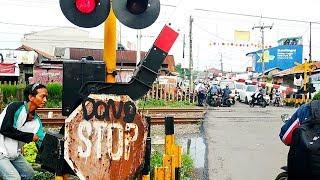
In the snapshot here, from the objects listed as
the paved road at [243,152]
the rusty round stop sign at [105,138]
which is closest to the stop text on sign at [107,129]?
the rusty round stop sign at [105,138]

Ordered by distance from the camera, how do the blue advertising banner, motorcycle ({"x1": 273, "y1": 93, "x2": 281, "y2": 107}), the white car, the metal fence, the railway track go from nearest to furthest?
1. the railway track
2. the metal fence
3. motorcycle ({"x1": 273, "y1": 93, "x2": 281, "y2": 107})
4. the white car
5. the blue advertising banner

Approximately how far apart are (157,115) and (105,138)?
14750 mm

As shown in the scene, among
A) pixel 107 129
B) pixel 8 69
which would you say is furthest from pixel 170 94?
pixel 107 129

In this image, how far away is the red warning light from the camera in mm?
Result: 3945

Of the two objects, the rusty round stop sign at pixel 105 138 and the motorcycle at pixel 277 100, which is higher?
the rusty round stop sign at pixel 105 138

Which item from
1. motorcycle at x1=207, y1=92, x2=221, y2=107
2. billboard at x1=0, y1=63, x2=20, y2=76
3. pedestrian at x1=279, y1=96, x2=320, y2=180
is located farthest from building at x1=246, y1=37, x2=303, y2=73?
pedestrian at x1=279, y1=96, x2=320, y2=180

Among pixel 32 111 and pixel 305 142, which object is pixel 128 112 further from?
pixel 305 142

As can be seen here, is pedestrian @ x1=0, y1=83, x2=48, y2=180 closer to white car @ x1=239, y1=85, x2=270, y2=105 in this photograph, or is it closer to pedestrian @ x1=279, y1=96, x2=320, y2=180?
pedestrian @ x1=279, y1=96, x2=320, y2=180

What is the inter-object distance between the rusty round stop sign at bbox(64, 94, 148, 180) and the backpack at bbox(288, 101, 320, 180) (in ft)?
3.95

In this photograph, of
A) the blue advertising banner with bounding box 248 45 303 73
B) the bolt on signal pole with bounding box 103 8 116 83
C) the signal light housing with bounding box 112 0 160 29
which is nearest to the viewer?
the signal light housing with bounding box 112 0 160 29

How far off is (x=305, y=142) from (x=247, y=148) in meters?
8.01

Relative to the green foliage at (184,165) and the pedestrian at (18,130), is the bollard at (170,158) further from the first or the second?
the green foliage at (184,165)

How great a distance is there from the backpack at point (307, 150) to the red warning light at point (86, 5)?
2071mm

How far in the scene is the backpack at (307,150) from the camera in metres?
3.12
